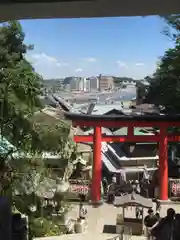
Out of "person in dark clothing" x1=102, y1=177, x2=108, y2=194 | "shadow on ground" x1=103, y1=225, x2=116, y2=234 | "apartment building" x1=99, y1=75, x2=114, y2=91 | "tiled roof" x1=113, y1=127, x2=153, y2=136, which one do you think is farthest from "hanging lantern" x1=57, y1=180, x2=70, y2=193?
"tiled roof" x1=113, y1=127, x2=153, y2=136

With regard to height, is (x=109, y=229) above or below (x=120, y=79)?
below

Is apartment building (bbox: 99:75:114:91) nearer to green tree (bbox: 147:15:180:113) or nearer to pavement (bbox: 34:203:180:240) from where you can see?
green tree (bbox: 147:15:180:113)

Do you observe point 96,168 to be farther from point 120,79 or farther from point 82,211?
point 120,79

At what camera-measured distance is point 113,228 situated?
364 cm

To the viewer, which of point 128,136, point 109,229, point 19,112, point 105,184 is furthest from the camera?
point 105,184

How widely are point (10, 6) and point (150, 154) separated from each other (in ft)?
15.9

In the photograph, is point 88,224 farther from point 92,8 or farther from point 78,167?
point 92,8

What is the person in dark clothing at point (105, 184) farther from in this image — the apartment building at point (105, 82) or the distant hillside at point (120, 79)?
the distant hillside at point (120, 79)

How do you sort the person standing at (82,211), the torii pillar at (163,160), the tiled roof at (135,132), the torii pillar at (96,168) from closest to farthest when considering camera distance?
the person standing at (82,211), the torii pillar at (96,168), the torii pillar at (163,160), the tiled roof at (135,132)

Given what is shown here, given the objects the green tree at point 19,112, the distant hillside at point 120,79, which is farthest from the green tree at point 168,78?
the green tree at point 19,112

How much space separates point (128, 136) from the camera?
182 inches

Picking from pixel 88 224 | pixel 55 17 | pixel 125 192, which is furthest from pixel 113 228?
pixel 55 17

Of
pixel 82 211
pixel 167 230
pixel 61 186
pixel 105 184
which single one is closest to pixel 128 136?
pixel 105 184

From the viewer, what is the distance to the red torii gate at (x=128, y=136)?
176 inches
